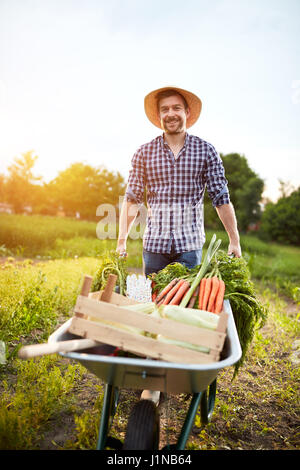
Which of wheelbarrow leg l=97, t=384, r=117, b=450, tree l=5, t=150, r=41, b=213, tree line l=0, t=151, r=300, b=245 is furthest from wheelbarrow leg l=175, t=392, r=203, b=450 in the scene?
tree l=5, t=150, r=41, b=213

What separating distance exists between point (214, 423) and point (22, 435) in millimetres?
1366

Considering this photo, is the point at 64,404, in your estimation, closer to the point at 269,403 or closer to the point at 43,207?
the point at 269,403

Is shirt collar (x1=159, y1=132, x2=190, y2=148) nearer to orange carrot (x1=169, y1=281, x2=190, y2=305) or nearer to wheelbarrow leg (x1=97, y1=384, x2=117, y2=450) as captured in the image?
orange carrot (x1=169, y1=281, x2=190, y2=305)

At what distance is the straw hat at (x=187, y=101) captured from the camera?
9.86 feet

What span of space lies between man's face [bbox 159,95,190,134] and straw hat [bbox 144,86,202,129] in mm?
91

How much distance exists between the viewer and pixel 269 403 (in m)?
3.03

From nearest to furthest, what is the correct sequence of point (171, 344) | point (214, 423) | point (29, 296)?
1. point (171, 344)
2. point (214, 423)
3. point (29, 296)

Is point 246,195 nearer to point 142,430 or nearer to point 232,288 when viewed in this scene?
point 232,288

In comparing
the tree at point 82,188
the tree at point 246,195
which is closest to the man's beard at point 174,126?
the tree at point 246,195

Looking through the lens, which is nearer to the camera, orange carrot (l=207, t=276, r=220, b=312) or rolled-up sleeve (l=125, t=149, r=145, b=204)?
orange carrot (l=207, t=276, r=220, b=312)

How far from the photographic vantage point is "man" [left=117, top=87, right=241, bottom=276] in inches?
120

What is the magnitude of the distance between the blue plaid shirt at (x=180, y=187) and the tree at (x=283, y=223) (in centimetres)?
1370
